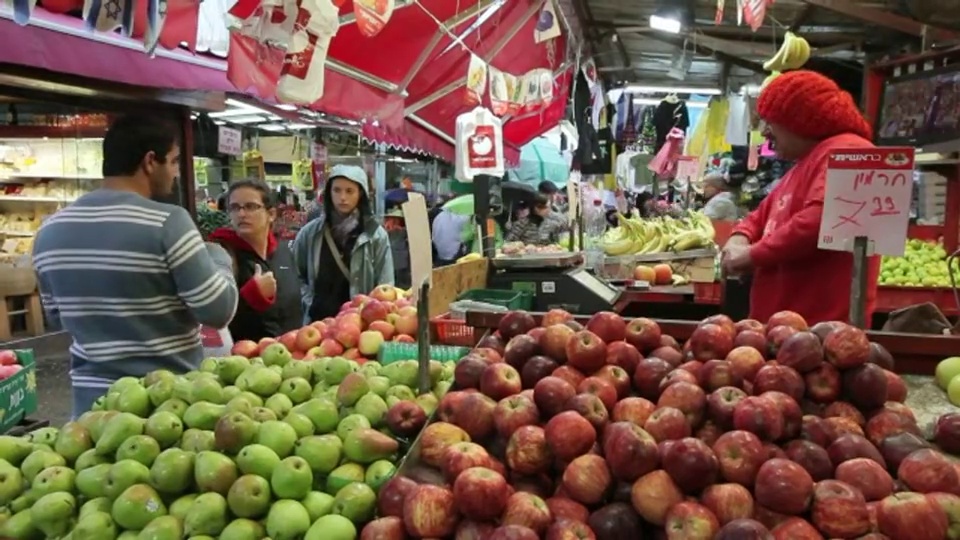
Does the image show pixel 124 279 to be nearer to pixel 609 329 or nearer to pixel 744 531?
pixel 609 329

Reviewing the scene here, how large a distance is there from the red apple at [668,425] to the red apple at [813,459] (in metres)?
0.19

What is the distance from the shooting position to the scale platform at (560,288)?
13.1ft

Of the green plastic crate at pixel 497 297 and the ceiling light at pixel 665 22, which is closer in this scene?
the green plastic crate at pixel 497 297

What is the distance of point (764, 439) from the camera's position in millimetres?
1408

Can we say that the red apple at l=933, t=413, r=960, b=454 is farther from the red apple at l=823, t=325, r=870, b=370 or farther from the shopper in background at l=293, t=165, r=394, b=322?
the shopper in background at l=293, t=165, r=394, b=322

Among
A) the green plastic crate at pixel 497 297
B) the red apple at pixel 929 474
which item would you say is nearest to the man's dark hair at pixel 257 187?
the green plastic crate at pixel 497 297

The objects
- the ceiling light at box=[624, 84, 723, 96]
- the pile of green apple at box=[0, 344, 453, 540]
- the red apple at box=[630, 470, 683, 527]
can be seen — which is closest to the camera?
the red apple at box=[630, 470, 683, 527]

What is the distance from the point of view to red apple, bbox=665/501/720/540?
1.22 metres

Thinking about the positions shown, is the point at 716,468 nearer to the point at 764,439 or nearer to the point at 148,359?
the point at 764,439

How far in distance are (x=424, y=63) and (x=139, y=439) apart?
5091 mm

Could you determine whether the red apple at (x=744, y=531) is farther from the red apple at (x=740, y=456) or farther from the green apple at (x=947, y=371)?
the green apple at (x=947, y=371)

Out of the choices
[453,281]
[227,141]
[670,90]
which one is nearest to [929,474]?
[453,281]

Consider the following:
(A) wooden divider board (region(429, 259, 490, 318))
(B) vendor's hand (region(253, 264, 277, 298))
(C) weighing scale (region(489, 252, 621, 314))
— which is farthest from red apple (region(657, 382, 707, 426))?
(C) weighing scale (region(489, 252, 621, 314))

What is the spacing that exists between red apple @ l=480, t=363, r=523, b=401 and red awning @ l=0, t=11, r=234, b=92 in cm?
428
